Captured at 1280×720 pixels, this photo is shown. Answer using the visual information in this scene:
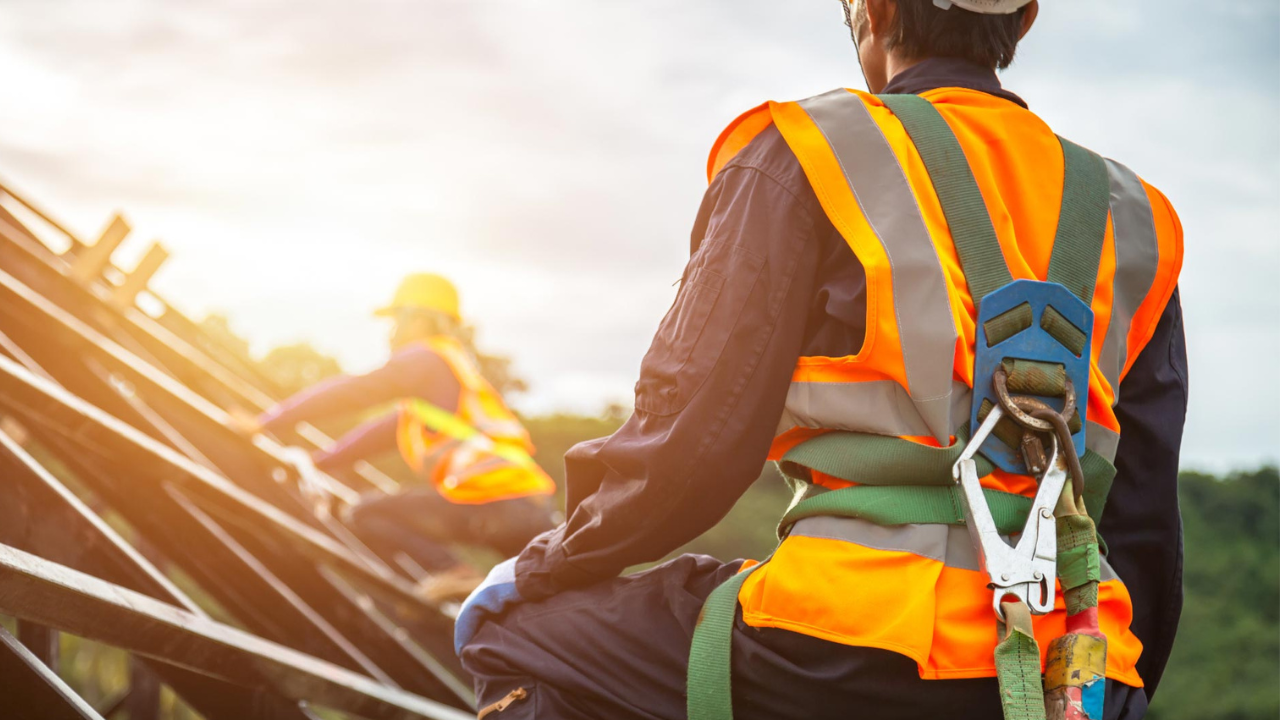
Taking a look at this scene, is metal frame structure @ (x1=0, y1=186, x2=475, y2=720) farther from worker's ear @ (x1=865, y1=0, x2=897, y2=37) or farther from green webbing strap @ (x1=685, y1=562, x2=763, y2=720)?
worker's ear @ (x1=865, y1=0, x2=897, y2=37)

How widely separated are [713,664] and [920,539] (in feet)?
1.10

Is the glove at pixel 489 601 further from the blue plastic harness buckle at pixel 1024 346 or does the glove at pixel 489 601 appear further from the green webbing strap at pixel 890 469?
the blue plastic harness buckle at pixel 1024 346

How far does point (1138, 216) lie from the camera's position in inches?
63.7

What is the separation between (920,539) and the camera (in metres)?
1.41

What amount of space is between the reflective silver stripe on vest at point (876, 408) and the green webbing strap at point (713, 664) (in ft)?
0.93

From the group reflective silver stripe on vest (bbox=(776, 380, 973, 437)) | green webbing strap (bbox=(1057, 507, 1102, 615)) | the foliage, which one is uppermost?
→ reflective silver stripe on vest (bbox=(776, 380, 973, 437))

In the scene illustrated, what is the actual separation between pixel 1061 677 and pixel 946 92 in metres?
0.85

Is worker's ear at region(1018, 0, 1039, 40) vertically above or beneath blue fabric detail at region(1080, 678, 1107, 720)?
above

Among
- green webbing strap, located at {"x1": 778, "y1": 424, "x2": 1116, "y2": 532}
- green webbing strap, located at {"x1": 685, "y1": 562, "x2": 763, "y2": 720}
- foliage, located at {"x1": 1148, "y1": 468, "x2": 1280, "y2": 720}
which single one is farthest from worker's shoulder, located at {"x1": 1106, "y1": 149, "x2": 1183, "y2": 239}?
foliage, located at {"x1": 1148, "y1": 468, "x2": 1280, "y2": 720}

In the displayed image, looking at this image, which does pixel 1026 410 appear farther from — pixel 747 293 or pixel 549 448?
pixel 549 448

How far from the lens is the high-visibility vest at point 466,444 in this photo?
5.43 meters

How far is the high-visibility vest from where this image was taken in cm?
543

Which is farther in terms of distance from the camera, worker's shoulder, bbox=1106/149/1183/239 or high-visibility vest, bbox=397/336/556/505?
high-visibility vest, bbox=397/336/556/505

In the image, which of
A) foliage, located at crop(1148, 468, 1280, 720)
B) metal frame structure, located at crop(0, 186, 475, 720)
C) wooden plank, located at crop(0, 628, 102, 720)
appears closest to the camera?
wooden plank, located at crop(0, 628, 102, 720)
